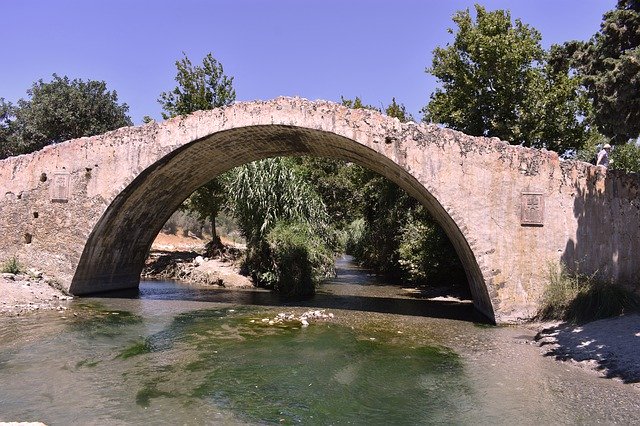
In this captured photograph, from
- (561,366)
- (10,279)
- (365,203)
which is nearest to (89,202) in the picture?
(10,279)

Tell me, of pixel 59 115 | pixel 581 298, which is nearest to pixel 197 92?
pixel 59 115

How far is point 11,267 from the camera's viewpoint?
48.0 ft

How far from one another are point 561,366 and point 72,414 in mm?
7083

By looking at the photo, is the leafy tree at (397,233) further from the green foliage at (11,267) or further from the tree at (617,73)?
the green foliage at (11,267)

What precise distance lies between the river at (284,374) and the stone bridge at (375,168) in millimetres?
1872

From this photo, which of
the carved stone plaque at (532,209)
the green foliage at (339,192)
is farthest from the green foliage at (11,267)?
the green foliage at (339,192)

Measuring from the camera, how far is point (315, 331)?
37.1ft

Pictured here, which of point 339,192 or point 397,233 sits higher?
point 339,192

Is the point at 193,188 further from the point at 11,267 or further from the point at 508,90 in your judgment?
the point at 508,90

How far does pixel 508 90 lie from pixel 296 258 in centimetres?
930

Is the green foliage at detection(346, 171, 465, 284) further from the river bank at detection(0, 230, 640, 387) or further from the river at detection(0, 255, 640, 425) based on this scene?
the river bank at detection(0, 230, 640, 387)

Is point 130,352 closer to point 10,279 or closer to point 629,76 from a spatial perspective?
point 10,279

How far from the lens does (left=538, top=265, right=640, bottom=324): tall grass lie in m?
10.7

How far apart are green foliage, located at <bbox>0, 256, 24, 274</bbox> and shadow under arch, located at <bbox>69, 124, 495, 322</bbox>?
1.47 meters
